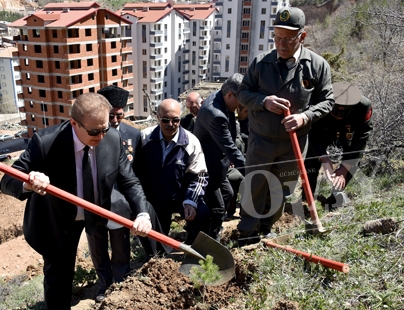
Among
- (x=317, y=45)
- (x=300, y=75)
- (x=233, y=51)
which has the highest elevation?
(x=300, y=75)

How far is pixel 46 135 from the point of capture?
8.84ft

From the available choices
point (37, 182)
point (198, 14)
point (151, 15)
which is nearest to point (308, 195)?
point (37, 182)

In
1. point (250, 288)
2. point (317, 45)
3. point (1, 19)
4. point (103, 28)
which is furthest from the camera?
point (1, 19)

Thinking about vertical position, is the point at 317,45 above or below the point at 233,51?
above

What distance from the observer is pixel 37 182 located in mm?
2492

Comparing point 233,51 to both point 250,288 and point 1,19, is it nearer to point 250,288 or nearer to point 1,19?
point 250,288

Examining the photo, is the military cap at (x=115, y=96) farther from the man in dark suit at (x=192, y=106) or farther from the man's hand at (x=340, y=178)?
the man's hand at (x=340, y=178)

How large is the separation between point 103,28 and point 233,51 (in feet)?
60.1

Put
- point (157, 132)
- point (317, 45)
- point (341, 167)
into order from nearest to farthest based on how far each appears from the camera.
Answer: point (157, 132) < point (341, 167) < point (317, 45)

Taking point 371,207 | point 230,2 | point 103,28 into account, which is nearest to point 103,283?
point 371,207

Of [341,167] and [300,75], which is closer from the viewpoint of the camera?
[300,75]

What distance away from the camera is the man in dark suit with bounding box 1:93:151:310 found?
2.60 meters

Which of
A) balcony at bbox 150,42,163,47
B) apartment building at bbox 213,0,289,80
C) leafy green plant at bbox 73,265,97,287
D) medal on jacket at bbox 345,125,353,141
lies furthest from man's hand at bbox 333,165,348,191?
apartment building at bbox 213,0,289,80

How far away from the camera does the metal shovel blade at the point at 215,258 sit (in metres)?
2.58
